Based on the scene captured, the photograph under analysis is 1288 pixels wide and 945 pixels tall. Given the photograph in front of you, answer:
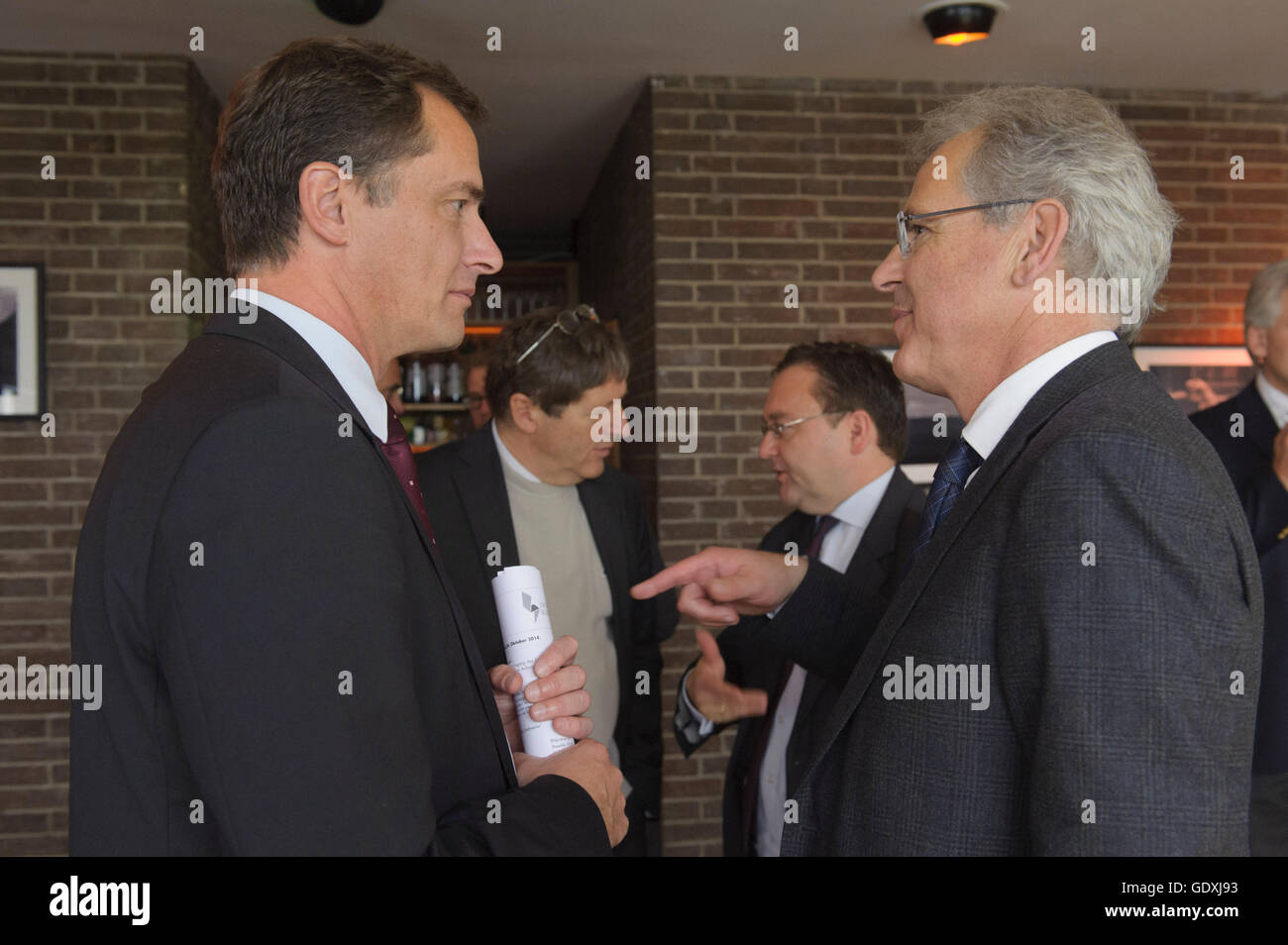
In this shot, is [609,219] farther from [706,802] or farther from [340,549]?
[340,549]

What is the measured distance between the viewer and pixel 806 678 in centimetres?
212

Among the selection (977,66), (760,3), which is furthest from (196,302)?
(977,66)

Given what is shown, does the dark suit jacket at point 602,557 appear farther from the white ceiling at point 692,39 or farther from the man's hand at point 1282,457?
the white ceiling at point 692,39

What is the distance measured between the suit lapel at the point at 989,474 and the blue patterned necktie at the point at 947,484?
0.54 feet

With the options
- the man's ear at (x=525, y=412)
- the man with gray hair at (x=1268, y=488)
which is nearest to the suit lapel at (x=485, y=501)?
the man's ear at (x=525, y=412)

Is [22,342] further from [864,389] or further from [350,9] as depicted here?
[864,389]

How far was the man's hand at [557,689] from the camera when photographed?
4.10 feet

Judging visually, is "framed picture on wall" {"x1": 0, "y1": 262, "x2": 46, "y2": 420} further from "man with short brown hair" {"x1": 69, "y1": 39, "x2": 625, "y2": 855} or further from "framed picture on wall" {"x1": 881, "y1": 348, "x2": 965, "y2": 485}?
"framed picture on wall" {"x1": 881, "y1": 348, "x2": 965, "y2": 485}

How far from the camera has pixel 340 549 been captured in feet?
2.83

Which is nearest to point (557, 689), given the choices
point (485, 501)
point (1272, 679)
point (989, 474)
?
point (989, 474)

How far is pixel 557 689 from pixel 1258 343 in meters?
2.59

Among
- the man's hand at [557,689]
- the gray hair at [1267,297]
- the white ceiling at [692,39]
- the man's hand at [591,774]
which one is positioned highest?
the white ceiling at [692,39]

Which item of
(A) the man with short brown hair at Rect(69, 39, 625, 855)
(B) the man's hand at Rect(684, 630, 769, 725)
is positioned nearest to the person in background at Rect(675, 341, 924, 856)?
(B) the man's hand at Rect(684, 630, 769, 725)
